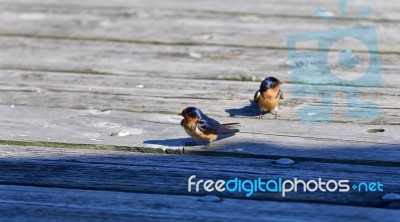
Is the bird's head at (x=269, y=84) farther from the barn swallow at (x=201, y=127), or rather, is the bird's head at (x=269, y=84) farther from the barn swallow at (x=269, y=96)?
the barn swallow at (x=201, y=127)

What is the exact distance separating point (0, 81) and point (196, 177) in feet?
6.45

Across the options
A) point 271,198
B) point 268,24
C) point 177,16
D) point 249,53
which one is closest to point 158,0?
point 177,16

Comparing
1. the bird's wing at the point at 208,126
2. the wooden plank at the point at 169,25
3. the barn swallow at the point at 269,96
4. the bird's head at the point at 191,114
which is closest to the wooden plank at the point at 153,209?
the bird's wing at the point at 208,126

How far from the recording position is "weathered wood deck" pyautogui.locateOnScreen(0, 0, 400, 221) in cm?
295

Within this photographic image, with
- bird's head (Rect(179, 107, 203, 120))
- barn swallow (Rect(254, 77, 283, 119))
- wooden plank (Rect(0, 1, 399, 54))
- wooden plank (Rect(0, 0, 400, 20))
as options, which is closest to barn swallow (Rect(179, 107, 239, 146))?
bird's head (Rect(179, 107, 203, 120))

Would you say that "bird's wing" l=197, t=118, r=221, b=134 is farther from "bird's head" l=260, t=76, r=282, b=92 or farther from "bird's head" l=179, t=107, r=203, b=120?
"bird's head" l=260, t=76, r=282, b=92

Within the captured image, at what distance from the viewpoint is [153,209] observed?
2896 mm

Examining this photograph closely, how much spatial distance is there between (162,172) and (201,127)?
0.30 m

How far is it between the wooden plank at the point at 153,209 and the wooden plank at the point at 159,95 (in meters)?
1.16

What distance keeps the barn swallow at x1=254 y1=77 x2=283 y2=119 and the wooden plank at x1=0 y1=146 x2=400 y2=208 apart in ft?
1.79

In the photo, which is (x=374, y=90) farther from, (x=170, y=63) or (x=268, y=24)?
(x=268, y=24)

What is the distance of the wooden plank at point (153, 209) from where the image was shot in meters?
2.80

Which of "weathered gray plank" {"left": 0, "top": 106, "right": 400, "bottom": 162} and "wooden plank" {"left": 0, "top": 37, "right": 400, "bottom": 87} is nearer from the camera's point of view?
"weathered gray plank" {"left": 0, "top": 106, "right": 400, "bottom": 162}

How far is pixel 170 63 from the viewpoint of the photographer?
5.08 meters
